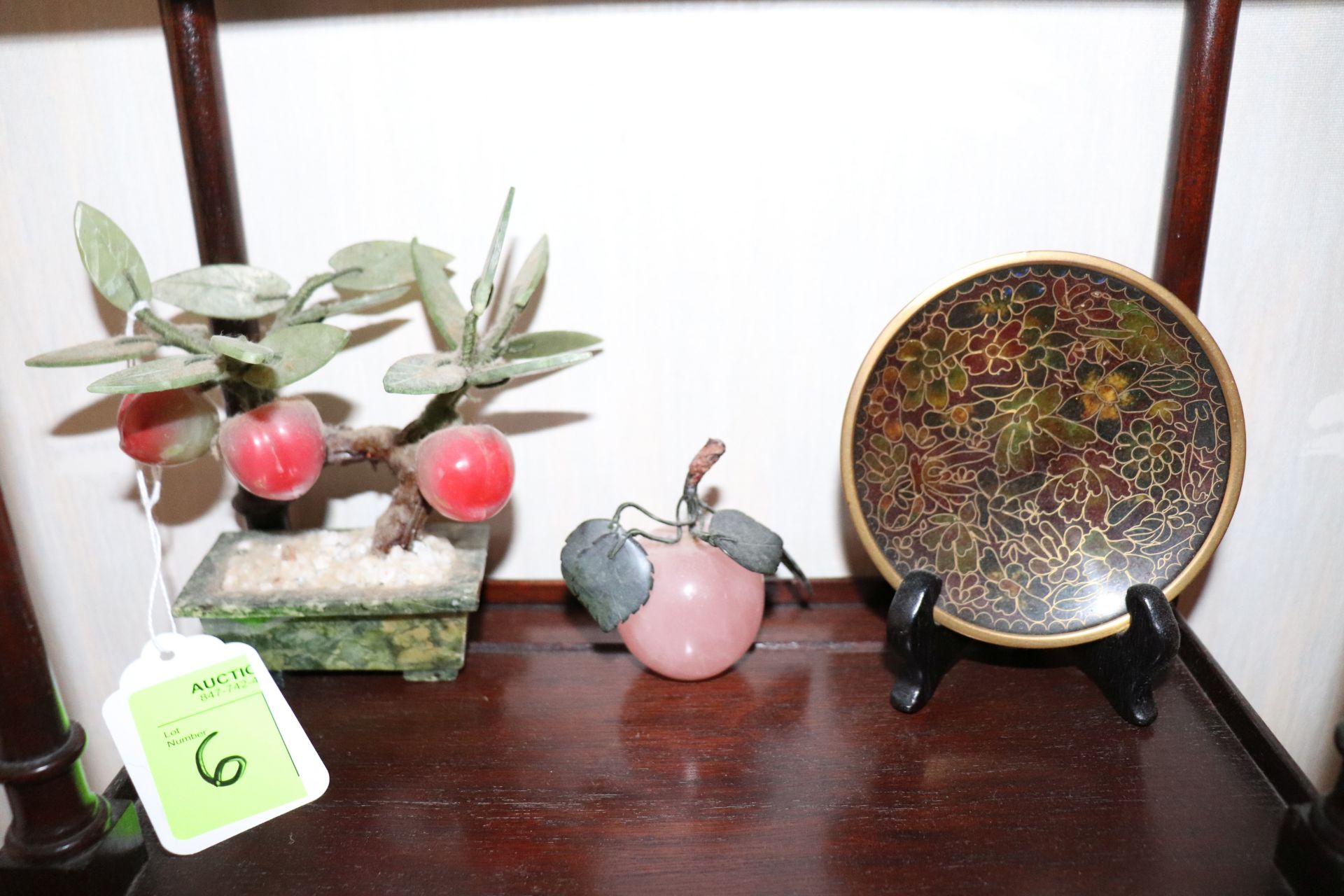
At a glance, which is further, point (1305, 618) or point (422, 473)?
point (1305, 618)

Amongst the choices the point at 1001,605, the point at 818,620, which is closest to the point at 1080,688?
the point at 1001,605

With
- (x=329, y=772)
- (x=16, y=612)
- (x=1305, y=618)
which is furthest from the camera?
(x=1305, y=618)


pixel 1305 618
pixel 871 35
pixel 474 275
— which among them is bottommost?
pixel 1305 618

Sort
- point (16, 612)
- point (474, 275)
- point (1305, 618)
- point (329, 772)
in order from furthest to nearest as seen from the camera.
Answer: point (1305, 618) → point (474, 275) → point (329, 772) → point (16, 612)

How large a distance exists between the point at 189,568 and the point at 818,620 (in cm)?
57

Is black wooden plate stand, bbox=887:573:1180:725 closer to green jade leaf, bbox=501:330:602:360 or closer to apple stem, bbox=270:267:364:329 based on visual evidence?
green jade leaf, bbox=501:330:602:360

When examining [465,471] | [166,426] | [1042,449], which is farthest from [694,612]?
[166,426]

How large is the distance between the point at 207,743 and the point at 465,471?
0.82 feet

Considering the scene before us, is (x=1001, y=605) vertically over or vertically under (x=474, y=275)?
under

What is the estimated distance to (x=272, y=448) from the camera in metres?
0.66

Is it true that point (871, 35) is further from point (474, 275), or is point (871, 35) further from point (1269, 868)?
point (1269, 868)

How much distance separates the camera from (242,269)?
0.72 m

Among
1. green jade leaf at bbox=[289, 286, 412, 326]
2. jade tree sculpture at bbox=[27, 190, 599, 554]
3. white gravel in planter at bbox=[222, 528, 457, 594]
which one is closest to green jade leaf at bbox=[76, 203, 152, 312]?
jade tree sculpture at bbox=[27, 190, 599, 554]

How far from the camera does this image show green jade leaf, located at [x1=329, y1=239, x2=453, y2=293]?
737 mm
